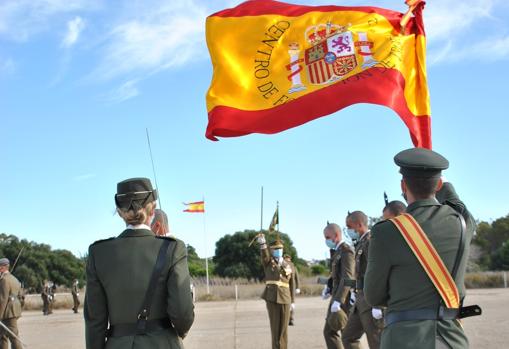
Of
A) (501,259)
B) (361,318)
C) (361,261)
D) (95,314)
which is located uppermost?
(501,259)

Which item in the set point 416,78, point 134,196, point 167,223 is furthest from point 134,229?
point 416,78

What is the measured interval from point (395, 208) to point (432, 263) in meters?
2.65

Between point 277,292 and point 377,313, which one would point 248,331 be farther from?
point 377,313

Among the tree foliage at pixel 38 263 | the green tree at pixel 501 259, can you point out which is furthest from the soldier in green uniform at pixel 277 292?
the green tree at pixel 501 259

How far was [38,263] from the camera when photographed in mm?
41469

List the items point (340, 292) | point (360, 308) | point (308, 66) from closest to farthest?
point (308, 66) < point (360, 308) < point (340, 292)

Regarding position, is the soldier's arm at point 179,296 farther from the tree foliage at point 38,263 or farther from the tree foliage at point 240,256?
the tree foliage at point 38,263

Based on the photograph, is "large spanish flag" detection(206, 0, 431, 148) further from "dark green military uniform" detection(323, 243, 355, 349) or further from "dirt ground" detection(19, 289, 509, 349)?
"dirt ground" detection(19, 289, 509, 349)

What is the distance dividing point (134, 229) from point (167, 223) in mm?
1439

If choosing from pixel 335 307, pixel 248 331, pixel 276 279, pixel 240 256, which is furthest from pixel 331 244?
pixel 240 256

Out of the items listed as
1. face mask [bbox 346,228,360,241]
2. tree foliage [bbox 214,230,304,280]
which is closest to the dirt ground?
face mask [bbox 346,228,360,241]

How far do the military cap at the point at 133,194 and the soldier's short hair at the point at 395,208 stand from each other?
108 inches

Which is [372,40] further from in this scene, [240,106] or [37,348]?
[37,348]

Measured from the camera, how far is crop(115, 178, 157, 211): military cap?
4609mm
